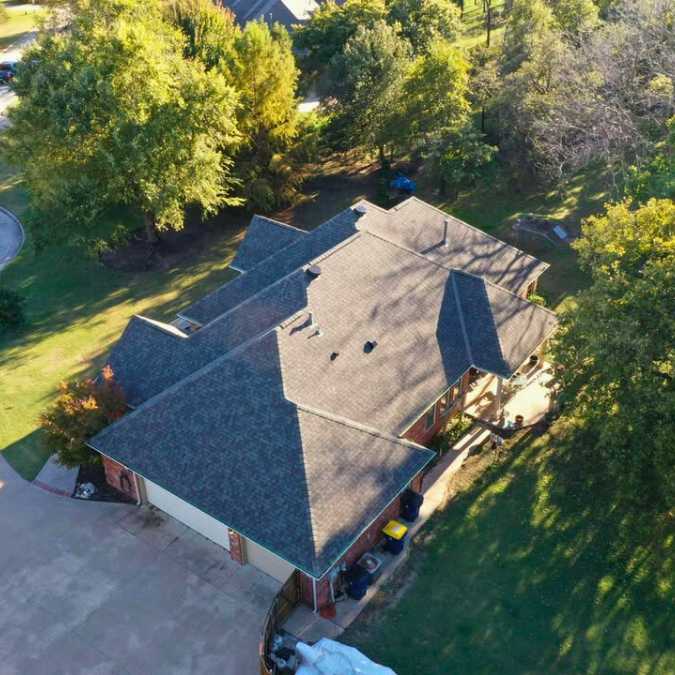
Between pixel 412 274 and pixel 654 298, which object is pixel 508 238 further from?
pixel 654 298

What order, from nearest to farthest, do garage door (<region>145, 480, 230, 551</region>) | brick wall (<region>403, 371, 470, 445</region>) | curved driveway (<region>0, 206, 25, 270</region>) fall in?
garage door (<region>145, 480, 230, 551</region>) → brick wall (<region>403, 371, 470, 445</region>) → curved driveway (<region>0, 206, 25, 270</region>)

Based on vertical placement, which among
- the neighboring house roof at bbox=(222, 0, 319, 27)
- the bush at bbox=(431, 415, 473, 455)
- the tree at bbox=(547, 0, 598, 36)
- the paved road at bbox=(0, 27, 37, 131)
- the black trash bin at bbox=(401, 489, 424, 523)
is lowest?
the bush at bbox=(431, 415, 473, 455)

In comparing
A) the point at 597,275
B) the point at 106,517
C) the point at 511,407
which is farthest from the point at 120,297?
the point at 597,275


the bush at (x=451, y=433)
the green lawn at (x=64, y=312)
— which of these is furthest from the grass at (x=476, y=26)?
the bush at (x=451, y=433)

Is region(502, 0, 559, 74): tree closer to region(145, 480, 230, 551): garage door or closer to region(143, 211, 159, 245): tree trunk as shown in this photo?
region(143, 211, 159, 245): tree trunk

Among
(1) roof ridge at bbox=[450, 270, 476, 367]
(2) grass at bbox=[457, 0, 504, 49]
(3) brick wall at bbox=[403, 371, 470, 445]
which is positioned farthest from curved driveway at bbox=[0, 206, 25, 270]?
(2) grass at bbox=[457, 0, 504, 49]

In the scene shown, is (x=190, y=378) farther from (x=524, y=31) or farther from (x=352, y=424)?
(x=524, y=31)

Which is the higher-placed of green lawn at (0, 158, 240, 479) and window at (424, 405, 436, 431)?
green lawn at (0, 158, 240, 479)
